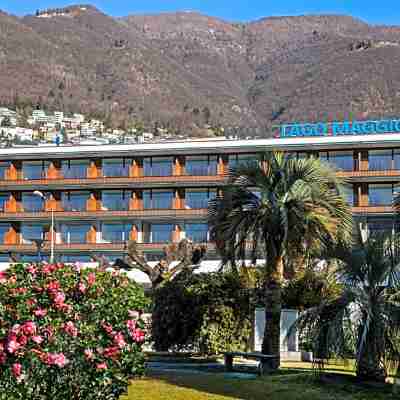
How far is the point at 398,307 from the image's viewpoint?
24.6 meters

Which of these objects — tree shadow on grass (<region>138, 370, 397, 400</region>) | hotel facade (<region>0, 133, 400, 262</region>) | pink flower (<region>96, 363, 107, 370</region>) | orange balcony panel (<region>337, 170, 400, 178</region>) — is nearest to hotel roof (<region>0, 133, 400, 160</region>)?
hotel facade (<region>0, 133, 400, 262</region>)

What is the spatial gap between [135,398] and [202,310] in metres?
14.1

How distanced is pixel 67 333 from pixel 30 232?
2815 inches

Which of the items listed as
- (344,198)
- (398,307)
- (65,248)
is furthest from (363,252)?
(65,248)

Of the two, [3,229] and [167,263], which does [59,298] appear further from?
[3,229]

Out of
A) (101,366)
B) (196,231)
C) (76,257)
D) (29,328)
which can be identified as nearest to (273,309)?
(101,366)

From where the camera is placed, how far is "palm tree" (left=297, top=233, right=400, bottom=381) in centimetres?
2456

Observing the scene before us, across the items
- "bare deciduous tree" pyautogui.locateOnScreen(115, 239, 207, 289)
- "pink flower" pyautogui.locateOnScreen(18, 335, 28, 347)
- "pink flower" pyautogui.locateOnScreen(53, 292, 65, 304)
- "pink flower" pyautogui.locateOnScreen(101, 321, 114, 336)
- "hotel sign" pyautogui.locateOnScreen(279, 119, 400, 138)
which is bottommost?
"pink flower" pyautogui.locateOnScreen(18, 335, 28, 347)

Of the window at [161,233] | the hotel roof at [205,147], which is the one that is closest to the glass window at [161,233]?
the window at [161,233]

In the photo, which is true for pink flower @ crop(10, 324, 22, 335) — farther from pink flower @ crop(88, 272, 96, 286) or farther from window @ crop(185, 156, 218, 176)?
window @ crop(185, 156, 218, 176)

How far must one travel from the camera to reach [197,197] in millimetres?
84500

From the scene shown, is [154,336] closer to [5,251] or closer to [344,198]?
[344,198]

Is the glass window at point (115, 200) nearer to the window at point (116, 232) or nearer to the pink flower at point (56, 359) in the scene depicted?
the window at point (116, 232)

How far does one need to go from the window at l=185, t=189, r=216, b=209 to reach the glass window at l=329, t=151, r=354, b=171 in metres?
10.7
